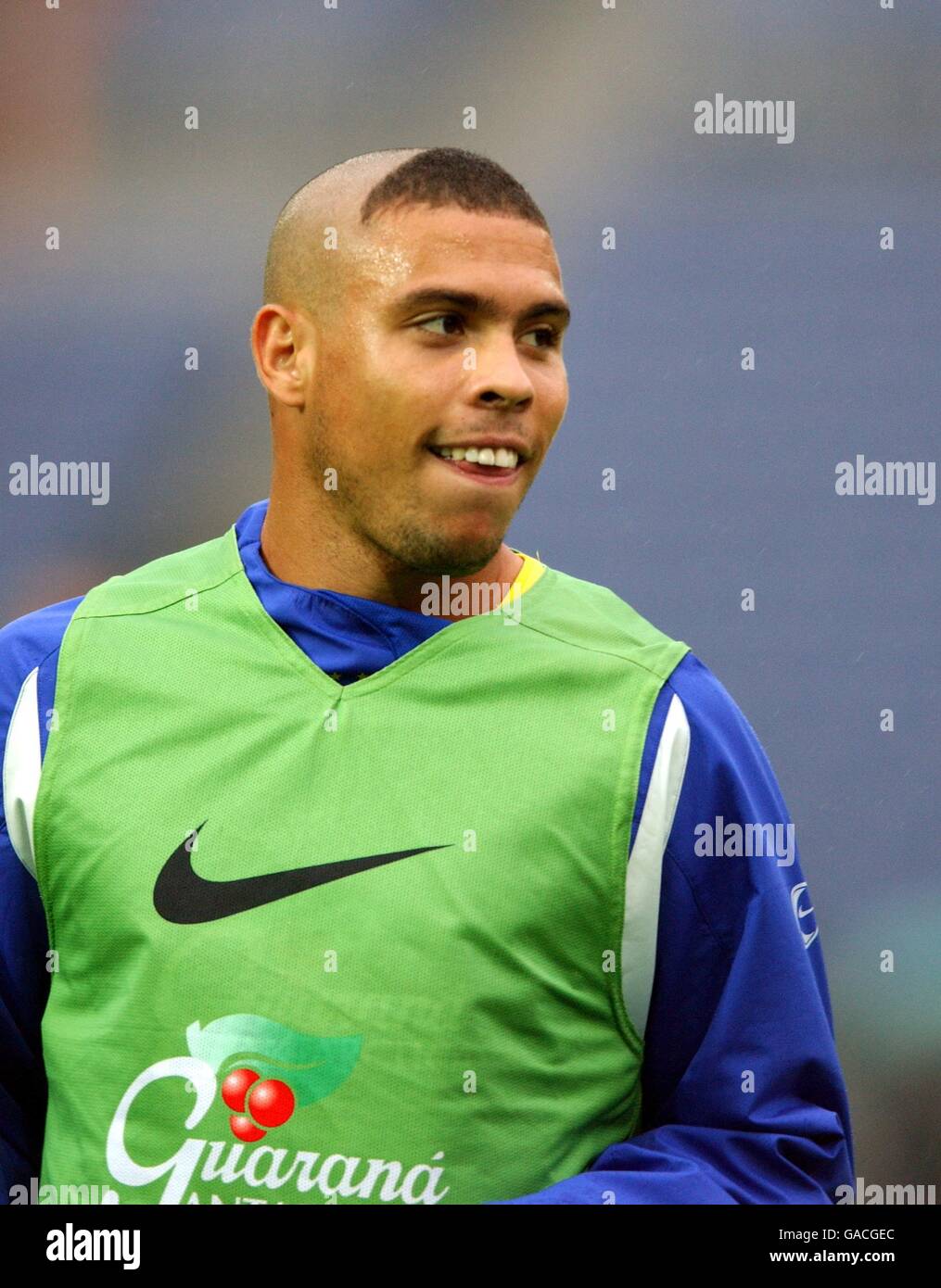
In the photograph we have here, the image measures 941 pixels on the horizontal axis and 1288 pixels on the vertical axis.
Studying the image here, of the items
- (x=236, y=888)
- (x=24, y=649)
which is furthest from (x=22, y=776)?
(x=236, y=888)

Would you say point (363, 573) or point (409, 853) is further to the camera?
point (363, 573)

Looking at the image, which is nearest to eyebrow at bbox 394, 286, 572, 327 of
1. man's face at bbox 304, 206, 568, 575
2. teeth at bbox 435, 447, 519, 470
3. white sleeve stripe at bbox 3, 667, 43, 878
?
man's face at bbox 304, 206, 568, 575

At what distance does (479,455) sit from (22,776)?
64 centimetres

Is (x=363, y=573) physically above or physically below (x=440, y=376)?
below

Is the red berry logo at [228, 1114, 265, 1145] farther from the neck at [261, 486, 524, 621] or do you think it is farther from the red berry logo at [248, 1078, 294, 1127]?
the neck at [261, 486, 524, 621]

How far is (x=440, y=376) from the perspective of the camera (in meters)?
1.87

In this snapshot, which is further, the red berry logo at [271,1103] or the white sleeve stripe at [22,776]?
the white sleeve stripe at [22,776]

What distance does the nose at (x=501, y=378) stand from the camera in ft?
6.08

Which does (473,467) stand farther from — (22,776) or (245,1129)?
(245,1129)

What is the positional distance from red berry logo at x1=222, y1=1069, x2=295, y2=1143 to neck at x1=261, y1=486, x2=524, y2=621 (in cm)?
57

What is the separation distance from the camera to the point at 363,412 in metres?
1.92

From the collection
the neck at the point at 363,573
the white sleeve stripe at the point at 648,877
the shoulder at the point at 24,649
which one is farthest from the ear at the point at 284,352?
the white sleeve stripe at the point at 648,877

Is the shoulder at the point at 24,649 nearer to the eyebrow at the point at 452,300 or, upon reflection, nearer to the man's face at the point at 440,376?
the man's face at the point at 440,376

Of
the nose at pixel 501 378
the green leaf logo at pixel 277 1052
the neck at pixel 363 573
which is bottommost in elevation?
the green leaf logo at pixel 277 1052
